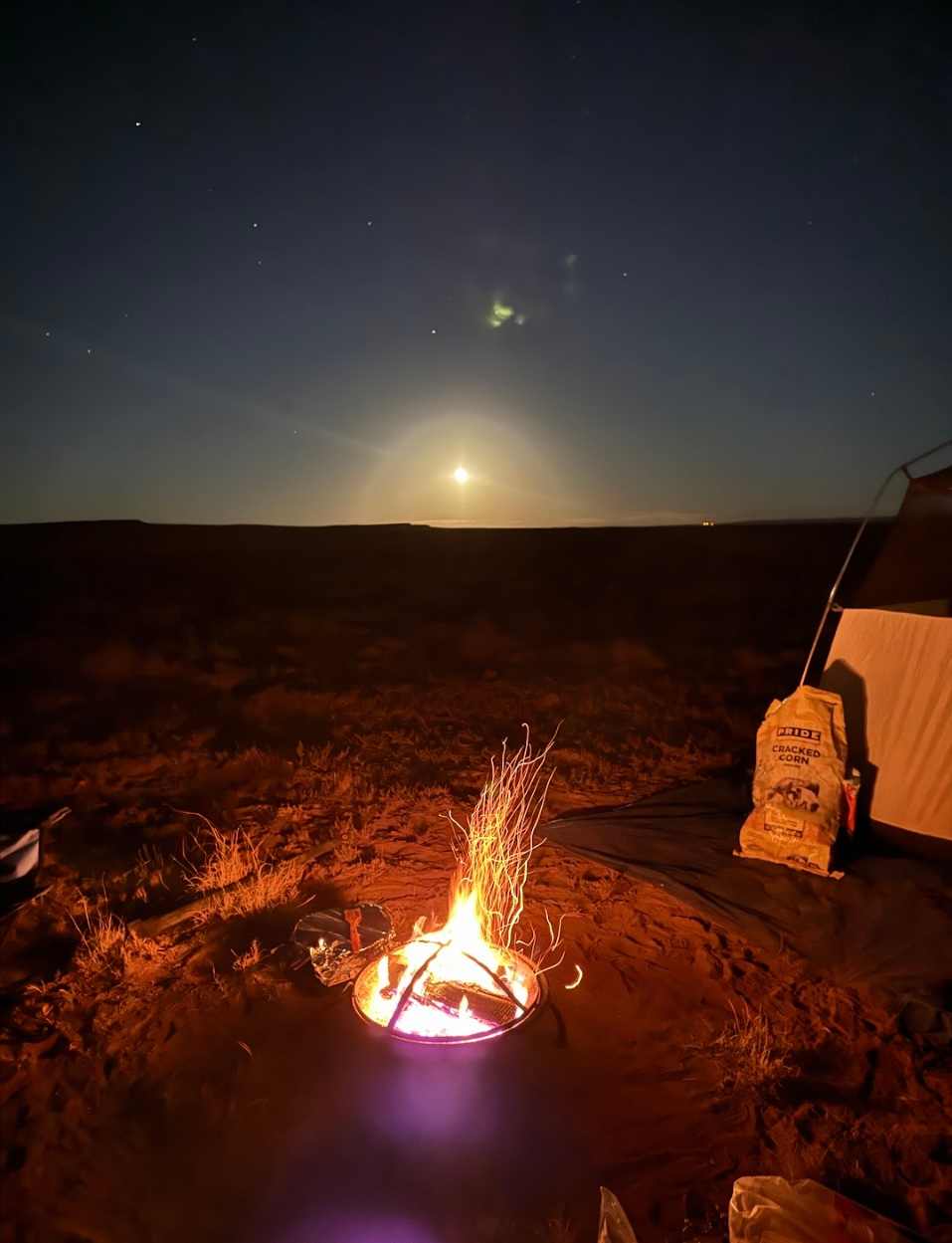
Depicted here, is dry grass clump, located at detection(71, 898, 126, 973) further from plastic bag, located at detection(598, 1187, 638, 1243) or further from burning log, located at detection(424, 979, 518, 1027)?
plastic bag, located at detection(598, 1187, 638, 1243)

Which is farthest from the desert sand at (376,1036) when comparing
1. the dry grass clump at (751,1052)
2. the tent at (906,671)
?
the tent at (906,671)

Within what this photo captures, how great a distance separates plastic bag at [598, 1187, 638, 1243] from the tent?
406 cm

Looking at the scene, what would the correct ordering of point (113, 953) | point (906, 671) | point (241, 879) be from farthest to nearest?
point (906, 671) < point (241, 879) < point (113, 953)

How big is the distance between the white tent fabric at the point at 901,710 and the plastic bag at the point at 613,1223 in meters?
4.07

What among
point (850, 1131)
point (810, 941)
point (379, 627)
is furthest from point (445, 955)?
point (379, 627)

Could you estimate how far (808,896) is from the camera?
4730 mm

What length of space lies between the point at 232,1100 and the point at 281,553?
1669 inches

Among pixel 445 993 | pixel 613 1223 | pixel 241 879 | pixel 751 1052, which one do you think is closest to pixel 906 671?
pixel 751 1052

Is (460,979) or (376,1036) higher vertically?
(460,979)

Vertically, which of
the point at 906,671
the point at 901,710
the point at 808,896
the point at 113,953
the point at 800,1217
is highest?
the point at 906,671

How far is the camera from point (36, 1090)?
3262mm

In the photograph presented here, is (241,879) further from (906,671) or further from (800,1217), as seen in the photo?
(906,671)

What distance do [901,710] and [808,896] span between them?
5.50 feet

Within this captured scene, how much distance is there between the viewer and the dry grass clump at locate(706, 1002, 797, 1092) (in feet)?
10.7
